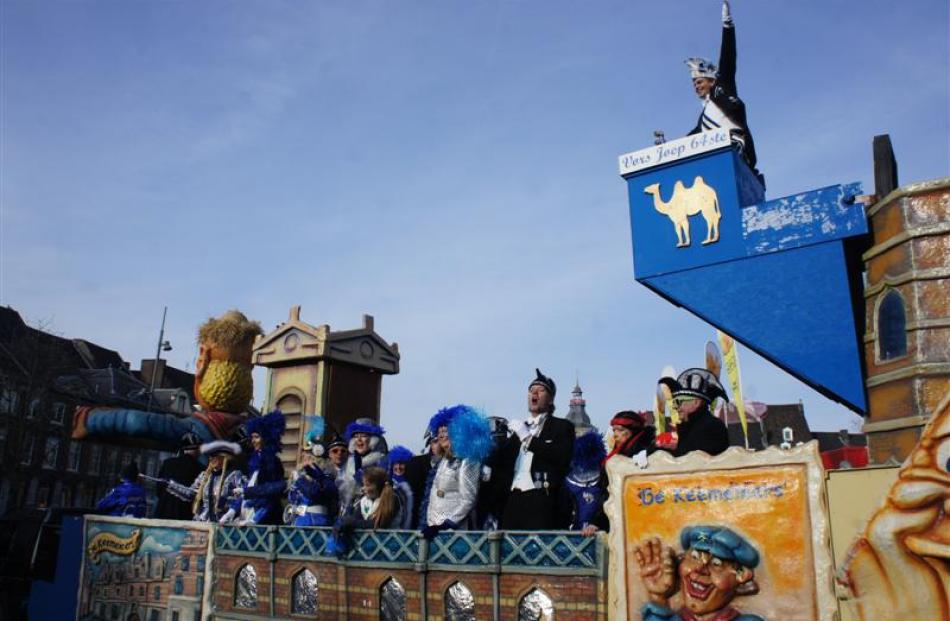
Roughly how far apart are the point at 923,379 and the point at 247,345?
11.4 meters

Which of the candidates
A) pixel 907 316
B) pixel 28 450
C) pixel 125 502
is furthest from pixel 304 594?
pixel 28 450

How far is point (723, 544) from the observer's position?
470cm

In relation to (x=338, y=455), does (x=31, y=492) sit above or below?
above

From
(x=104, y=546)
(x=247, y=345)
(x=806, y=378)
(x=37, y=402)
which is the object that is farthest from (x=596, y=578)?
(x=37, y=402)

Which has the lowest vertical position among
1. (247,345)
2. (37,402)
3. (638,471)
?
(638,471)

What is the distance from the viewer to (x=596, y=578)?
530 centimetres

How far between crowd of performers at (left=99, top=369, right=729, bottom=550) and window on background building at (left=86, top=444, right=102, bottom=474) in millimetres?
36733

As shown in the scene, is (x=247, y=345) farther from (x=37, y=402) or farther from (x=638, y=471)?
(x=37, y=402)

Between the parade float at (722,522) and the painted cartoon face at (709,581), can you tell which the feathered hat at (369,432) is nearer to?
the parade float at (722,522)

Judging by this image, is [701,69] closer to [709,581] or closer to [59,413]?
[709,581]

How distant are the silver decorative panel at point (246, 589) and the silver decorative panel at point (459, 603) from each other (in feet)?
7.93

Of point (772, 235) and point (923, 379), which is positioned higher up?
point (772, 235)

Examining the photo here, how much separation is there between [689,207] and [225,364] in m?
8.93

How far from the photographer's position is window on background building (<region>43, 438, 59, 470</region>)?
3753cm
